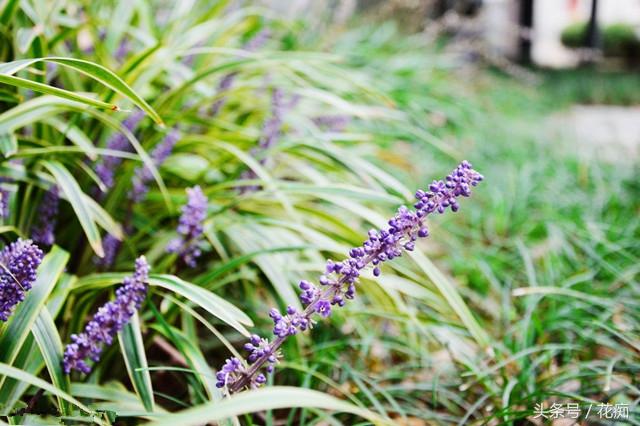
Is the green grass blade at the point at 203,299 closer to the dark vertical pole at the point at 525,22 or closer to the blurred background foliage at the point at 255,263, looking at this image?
the blurred background foliage at the point at 255,263

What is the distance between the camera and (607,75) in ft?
32.2

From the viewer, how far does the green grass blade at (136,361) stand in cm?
92

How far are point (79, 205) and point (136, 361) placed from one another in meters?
0.33

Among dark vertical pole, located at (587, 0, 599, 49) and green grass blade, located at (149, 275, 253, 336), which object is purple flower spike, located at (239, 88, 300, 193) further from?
dark vertical pole, located at (587, 0, 599, 49)

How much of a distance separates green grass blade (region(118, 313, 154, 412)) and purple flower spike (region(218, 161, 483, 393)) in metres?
0.22

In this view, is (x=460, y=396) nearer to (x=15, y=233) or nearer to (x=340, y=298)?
(x=340, y=298)

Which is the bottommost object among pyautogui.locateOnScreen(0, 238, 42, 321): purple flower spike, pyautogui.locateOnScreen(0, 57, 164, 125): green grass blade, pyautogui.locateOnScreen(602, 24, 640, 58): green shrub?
pyautogui.locateOnScreen(0, 238, 42, 321): purple flower spike

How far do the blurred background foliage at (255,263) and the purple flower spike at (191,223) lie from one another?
8cm

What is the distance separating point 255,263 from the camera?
147 centimetres

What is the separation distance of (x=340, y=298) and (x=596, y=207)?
7.10ft

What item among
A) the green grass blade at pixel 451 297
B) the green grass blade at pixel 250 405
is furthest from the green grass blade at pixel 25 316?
the green grass blade at pixel 451 297

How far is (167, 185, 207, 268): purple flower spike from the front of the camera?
103 centimetres

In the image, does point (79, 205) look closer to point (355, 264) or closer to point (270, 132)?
point (270, 132)

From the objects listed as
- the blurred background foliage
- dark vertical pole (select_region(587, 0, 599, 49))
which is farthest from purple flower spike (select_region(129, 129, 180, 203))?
dark vertical pole (select_region(587, 0, 599, 49))
